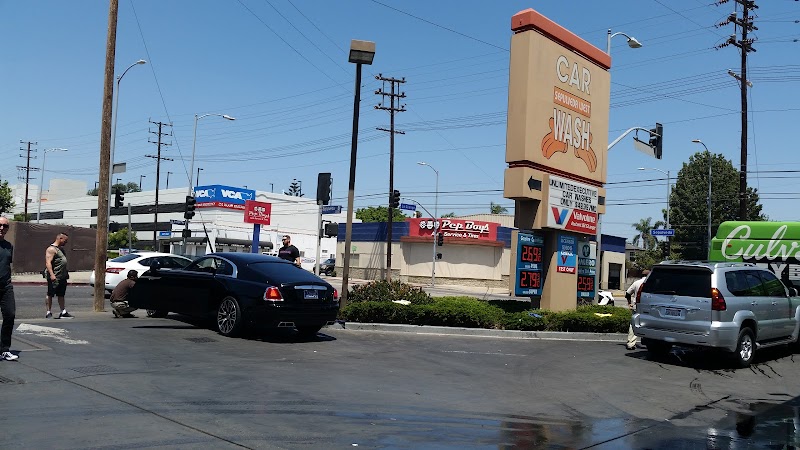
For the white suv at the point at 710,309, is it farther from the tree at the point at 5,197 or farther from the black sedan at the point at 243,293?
the tree at the point at 5,197

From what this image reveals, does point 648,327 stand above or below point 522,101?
below

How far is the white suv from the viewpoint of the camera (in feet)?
38.9

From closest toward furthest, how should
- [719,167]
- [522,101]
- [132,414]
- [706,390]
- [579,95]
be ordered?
[132,414]
[706,390]
[522,101]
[579,95]
[719,167]

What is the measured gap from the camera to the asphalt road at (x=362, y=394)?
6.46 meters

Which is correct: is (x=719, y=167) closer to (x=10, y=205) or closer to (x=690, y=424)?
(x=10, y=205)

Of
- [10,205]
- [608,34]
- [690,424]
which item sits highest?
[608,34]

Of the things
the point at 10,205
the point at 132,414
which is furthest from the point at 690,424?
the point at 10,205

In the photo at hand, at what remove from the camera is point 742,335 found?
1223 centimetres

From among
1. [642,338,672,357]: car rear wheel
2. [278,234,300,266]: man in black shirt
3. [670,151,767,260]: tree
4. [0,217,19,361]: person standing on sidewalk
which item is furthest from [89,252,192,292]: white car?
[670,151,767,260]: tree

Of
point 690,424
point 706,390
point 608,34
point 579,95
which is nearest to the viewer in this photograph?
point 690,424

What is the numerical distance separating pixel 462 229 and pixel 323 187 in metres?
40.0

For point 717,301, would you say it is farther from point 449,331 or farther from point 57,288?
point 57,288

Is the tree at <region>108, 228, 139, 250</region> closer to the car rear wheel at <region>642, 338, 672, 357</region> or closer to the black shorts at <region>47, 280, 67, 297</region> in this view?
the black shorts at <region>47, 280, 67, 297</region>

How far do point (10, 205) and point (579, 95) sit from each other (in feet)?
155
